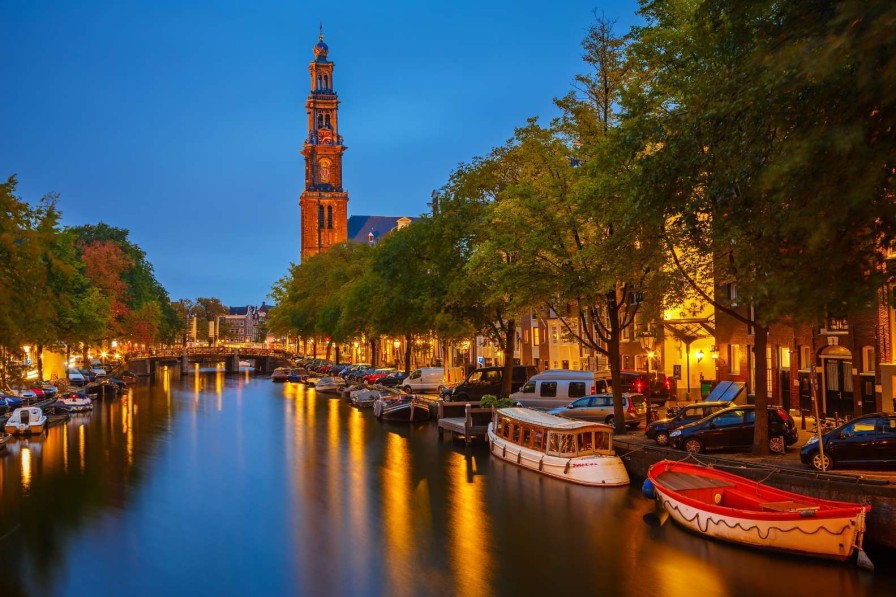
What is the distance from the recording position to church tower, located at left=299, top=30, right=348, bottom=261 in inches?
6880

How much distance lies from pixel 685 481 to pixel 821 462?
351 centimetres

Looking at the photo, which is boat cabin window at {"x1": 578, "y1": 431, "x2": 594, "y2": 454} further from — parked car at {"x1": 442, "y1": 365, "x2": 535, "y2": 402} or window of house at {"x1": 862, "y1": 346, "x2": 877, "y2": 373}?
parked car at {"x1": 442, "y1": 365, "x2": 535, "y2": 402}

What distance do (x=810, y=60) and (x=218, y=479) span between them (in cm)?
2692

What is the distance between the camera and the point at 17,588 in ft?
57.6

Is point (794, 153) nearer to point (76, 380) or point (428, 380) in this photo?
point (428, 380)

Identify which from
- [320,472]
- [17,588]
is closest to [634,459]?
[320,472]

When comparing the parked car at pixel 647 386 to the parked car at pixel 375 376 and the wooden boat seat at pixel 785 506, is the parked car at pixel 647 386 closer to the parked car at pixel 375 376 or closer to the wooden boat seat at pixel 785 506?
the wooden boat seat at pixel 785 506

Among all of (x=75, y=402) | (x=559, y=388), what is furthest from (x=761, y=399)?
(x=75, y=402)

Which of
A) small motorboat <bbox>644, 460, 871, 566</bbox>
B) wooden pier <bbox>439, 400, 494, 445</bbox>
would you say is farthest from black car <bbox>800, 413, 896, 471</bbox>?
wooden pier <bbox>439, 400, 494, 445</bbox>

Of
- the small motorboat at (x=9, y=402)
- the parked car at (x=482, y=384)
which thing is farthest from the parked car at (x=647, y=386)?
the small motorboat at (x=9, y=402)

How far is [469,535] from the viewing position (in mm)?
21875

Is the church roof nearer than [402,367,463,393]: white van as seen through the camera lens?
No

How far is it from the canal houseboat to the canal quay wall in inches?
83.9

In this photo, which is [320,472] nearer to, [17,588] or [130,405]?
[17,588]
